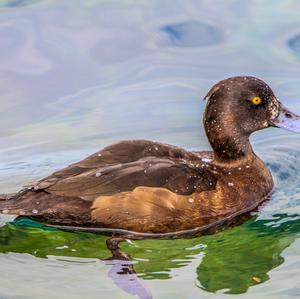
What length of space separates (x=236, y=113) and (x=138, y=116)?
5.53ft

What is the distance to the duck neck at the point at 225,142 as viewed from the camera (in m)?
7.89

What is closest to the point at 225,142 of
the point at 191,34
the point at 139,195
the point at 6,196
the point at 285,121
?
the point at 285,121

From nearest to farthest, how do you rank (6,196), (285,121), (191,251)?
(191,251) → (6,196) → (285,121)

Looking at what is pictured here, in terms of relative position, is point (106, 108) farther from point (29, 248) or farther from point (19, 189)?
point (29, 248)

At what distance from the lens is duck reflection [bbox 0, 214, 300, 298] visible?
6.65 metres

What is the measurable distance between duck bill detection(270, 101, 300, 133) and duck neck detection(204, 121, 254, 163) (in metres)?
0.30

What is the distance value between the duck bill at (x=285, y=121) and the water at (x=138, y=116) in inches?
14.9

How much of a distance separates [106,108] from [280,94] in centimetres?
149

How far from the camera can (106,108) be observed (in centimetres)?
959

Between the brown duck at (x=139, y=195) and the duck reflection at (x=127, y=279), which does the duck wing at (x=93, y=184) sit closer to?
the brown duck at (x=139, y=195)

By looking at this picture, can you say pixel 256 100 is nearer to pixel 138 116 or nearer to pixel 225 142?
pixel 225 142

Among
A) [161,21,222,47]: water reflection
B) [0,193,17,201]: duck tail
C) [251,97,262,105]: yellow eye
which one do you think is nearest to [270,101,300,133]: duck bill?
[251,97,262,105]: yellow eye

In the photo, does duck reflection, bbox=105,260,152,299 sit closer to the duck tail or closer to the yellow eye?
the duck tail

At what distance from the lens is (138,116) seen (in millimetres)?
9430
